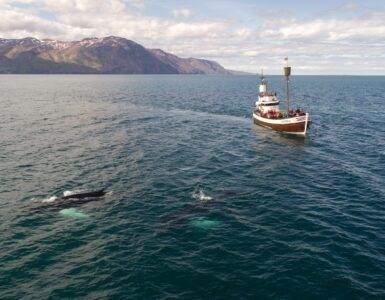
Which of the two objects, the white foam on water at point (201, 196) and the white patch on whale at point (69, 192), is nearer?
the white foam on water at point (201, 196)

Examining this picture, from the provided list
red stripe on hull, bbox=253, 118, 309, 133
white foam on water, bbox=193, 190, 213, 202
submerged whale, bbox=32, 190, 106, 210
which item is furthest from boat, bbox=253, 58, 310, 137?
submerged whale, bbox=32, 190, 106, 210

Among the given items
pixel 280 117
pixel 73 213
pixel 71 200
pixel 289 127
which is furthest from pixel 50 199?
pixel 280 117

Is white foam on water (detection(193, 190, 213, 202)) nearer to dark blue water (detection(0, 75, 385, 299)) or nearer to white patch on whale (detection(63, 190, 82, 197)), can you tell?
dark blue water (detection(0, 75, 385, 299))

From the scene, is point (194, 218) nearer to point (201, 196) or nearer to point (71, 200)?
point (201, 196)

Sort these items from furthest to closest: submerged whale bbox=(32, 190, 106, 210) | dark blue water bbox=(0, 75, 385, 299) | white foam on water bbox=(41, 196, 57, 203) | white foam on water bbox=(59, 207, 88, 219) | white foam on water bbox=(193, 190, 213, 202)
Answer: white foam on water bbox=(193, 190, 213, 202) → white foam on water bbox=(41, 196, 57, 203) → submerged whale bbox=(32, 190, 106, 210) → white foam on water bbox=(59, 207, 88, 219) → dark blue water bbox=(0, 75, 385, 299)

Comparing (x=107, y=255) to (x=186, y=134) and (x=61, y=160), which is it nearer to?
(x=61, y=160)

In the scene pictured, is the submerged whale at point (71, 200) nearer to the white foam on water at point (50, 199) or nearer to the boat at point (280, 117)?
the white foam on water at point (50, 199)

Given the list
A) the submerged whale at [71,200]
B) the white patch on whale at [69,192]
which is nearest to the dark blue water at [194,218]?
the white patch on whale at [69,192]
